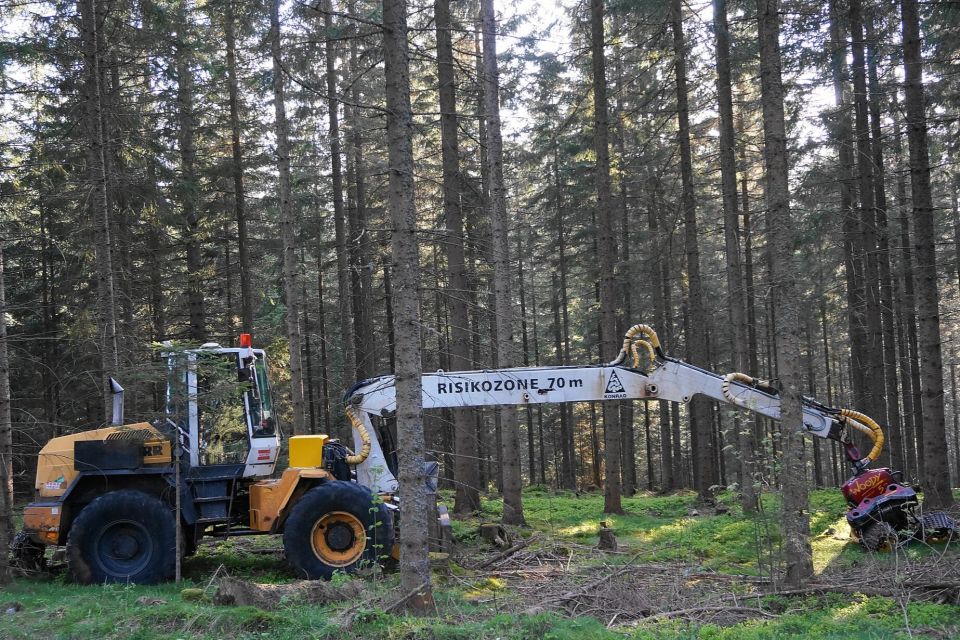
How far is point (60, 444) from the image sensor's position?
9945mm

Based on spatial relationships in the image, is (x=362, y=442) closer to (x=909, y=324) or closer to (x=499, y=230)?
(x=499, y=230)

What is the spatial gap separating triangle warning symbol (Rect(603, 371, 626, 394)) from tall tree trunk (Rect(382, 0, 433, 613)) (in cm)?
425

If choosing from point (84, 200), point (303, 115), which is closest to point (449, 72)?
point (303, 115)

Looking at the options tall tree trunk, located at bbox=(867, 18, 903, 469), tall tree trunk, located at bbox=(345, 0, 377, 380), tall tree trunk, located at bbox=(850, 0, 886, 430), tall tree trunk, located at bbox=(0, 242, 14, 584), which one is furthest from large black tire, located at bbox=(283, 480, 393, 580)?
tall tree trunk, located at bbox=(867, 18, 903, 469)

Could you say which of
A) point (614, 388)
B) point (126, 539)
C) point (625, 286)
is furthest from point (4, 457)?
point (625, 286)

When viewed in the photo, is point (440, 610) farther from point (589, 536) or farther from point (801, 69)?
point (801, 69)

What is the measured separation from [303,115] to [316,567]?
15.5 meters

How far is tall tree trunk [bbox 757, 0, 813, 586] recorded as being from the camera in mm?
8125

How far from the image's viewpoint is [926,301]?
1188cm

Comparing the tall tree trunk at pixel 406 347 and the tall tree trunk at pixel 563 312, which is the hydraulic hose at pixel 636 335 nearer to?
the tall tree trunk at pixel 406 347

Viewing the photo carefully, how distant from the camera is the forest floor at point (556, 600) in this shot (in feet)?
21.7

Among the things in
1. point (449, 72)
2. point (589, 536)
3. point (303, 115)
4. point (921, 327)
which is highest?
point (303, 115)

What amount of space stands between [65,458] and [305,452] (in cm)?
319

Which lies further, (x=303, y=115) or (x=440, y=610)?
(x=303, y=115)
